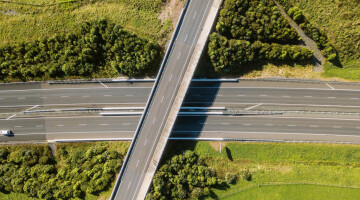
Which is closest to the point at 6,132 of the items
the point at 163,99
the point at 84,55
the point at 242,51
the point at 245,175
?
the point at 84,55

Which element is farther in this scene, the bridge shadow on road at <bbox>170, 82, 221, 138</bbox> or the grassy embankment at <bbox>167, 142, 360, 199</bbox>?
the bridge shadow on road at <bbox>170, 82, 221, 138</bbox>

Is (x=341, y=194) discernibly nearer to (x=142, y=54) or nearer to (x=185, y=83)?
(x=185, y=83)

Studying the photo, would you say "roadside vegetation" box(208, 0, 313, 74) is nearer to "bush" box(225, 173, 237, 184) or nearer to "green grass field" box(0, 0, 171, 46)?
"green grass field" box(0, 0, 171, 46)

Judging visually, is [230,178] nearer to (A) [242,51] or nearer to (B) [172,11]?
(A) [242,51]

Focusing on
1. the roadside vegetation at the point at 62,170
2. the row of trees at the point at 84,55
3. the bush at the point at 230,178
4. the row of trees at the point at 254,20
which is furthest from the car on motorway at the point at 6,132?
the row of trees at the point at 254,20

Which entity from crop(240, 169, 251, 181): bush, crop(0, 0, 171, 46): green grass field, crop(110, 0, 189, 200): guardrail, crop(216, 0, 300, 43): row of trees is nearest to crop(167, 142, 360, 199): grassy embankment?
crop(240, 169, 251, 181): bush
